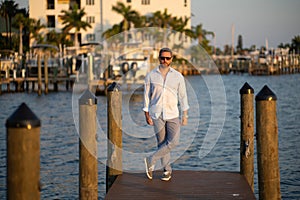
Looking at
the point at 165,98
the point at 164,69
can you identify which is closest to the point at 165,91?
the point at 165,98

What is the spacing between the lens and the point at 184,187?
9711 mm

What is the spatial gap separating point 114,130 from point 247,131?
2161 millimetres

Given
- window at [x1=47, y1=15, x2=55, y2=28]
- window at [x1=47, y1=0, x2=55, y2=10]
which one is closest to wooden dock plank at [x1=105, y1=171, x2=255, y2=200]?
window at [x1=47, y1=0, x2=55, y2=10]

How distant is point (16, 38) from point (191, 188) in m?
77.8

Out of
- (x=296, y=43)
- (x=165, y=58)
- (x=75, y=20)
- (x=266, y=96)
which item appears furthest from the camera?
(x=296, y=43)

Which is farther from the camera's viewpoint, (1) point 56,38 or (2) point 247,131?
(1) point 56,38

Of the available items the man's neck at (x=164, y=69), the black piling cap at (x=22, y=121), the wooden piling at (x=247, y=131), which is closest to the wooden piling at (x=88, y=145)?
the man's neck at (x=164, y=69)

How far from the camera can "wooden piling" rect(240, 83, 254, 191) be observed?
1014cm

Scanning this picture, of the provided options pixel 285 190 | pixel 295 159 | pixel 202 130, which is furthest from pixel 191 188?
pixel 202 130

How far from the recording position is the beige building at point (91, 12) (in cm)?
9006

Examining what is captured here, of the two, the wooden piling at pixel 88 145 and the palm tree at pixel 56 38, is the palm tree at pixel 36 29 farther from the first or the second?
the wooden piling at pixel 88 145

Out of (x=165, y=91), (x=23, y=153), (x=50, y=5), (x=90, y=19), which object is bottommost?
(x=23, y=153)

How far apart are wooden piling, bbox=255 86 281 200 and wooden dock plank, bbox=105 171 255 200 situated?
30 cm

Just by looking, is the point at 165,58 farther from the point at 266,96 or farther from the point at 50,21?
the point at 50,21
